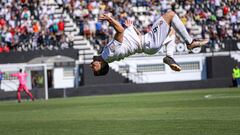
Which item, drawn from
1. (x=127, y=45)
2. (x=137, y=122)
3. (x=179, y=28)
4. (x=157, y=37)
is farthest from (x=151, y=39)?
(x=137, y=122)

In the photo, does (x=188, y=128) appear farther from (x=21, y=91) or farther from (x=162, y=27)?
(x=21, y=91)

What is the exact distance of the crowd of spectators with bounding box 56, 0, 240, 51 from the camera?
49.1 meters

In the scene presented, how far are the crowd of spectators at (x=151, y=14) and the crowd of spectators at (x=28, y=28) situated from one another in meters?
1.86

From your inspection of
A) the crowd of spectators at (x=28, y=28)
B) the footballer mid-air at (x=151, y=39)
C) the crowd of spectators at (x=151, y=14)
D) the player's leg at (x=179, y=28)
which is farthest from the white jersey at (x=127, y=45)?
the crowd of spectators at (x=151, y=14)

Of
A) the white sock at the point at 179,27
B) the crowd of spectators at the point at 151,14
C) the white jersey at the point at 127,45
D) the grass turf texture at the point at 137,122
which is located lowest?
the grass turf texture at the point at 137,122

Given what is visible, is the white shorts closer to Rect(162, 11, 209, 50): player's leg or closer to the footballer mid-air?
the footballer mid-air

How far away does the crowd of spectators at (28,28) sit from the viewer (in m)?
47.1

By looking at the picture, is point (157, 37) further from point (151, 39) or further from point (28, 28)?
point (28, 28)

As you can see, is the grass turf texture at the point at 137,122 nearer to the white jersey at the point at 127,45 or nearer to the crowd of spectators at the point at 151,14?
the white jersey at the point at 127,45

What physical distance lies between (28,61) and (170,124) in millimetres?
29237

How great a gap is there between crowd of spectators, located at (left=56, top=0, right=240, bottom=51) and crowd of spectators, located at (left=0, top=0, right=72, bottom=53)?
1863 mm

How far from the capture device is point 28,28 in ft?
156

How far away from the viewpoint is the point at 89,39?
49062mm

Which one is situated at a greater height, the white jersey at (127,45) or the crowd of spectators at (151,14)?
the crowd of spectators at (151,14)
